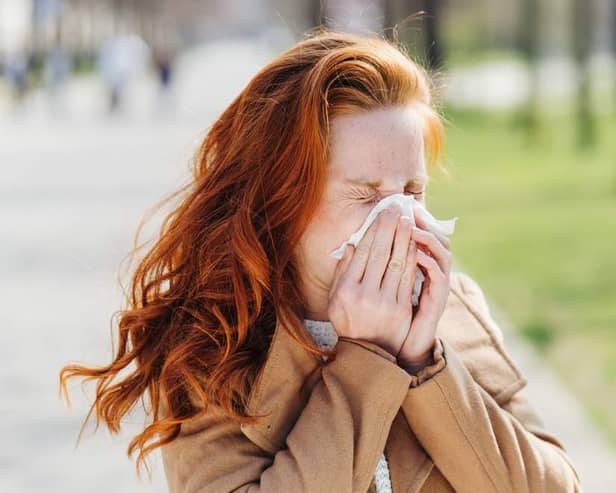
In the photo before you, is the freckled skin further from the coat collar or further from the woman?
the coat collar

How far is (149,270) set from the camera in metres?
2.23

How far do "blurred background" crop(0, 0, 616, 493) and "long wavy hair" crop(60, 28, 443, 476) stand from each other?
324 mm

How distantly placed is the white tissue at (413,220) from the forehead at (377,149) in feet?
0.12

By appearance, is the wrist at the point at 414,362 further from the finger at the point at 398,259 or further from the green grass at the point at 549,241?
→ the green grass at the point at 549,241

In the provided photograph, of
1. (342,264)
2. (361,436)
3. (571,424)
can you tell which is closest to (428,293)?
(342,264)

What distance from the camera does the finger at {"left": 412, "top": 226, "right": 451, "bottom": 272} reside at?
201cm

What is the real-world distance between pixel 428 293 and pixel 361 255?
4.9 inches

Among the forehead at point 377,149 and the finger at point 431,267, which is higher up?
the forehead at point 377,149

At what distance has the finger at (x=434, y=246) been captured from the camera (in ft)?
6.61

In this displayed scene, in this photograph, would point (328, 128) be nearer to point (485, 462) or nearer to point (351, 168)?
point (351, 168)

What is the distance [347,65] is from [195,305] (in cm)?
46

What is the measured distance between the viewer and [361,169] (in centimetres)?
203

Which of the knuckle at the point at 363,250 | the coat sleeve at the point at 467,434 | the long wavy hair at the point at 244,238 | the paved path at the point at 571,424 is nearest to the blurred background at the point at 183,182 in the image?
the paved path at the point at 571,424

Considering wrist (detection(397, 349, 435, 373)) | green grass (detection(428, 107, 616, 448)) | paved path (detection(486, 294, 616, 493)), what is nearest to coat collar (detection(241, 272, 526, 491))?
wrist (detection(397, 349, 435, 373))
